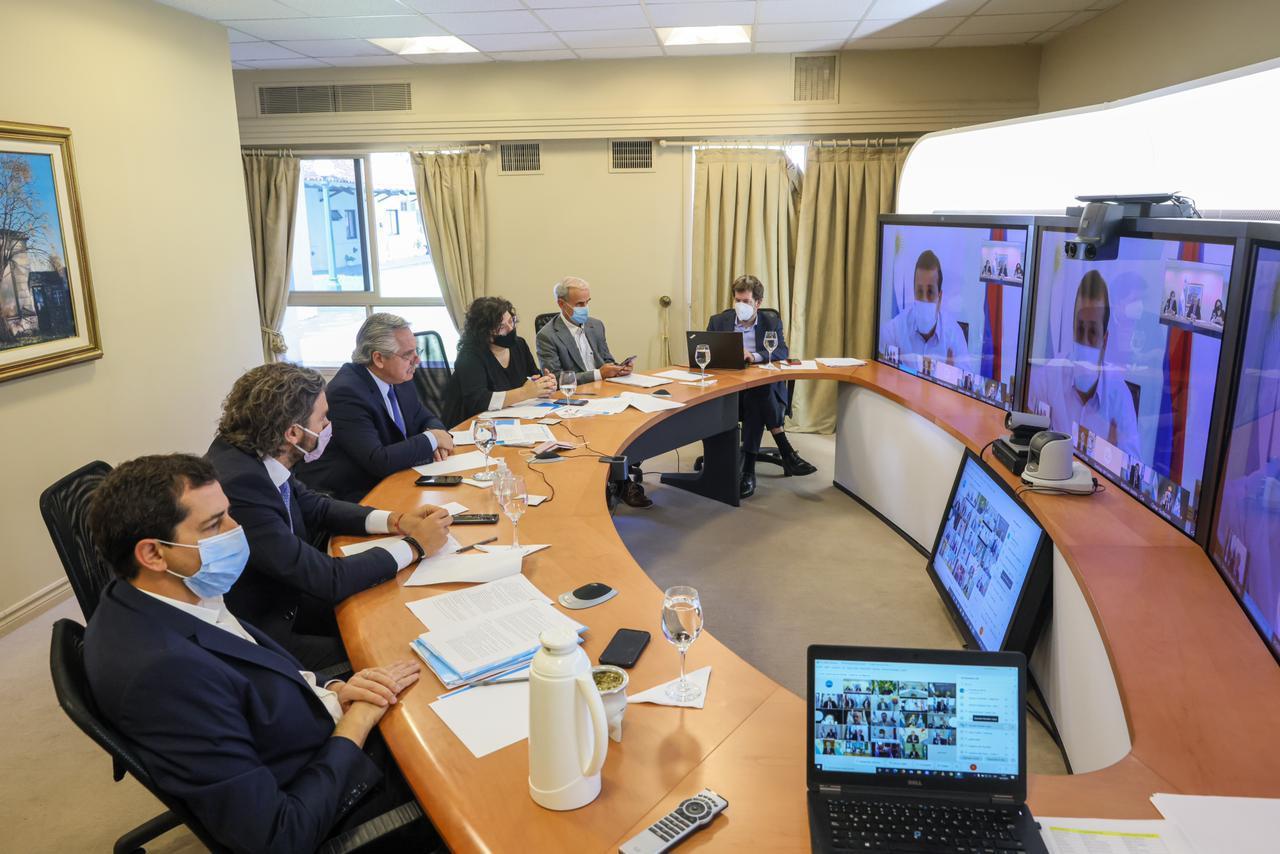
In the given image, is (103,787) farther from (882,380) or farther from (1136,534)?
(882,380)

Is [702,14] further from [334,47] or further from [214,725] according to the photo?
[214,725]

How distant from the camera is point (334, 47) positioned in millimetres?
5258

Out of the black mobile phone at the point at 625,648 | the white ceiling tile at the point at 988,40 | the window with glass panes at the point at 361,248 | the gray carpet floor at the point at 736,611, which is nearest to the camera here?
the black mobile phone at the point at 625,648

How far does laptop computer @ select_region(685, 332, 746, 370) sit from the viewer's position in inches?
184

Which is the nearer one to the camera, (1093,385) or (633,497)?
(1093,385)

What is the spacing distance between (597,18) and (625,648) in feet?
13.3

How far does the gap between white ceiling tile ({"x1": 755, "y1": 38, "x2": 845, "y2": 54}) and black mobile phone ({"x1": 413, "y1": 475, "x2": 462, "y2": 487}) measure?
3.90 m

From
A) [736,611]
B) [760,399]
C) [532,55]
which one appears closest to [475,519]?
[736,611]

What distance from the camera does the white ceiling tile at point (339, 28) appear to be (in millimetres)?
4566

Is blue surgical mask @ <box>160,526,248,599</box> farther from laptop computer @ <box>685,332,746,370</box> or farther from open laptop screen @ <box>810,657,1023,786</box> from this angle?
laptop computer @ <box>685,332,746,370</box>

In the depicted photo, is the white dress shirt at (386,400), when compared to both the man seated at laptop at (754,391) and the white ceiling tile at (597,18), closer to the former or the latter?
the man seated at laptop at (754,391)

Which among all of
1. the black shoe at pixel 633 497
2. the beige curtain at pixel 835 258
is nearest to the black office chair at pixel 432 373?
the black shoe at pixel 633 497

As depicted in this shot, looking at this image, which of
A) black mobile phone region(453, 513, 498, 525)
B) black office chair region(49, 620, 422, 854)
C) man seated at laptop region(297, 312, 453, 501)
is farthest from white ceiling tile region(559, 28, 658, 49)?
black office chair region(49, 620, 422, 854)

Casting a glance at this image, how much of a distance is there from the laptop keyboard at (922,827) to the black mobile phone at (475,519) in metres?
1.41
